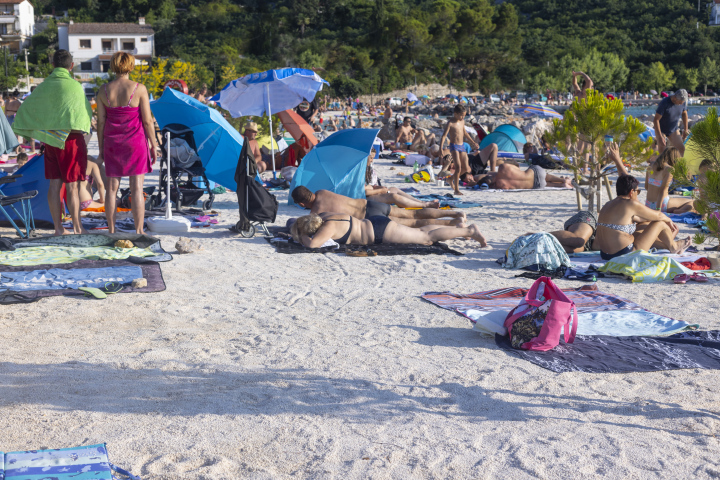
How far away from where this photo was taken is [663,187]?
794 centimetres

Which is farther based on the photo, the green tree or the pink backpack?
the green tree

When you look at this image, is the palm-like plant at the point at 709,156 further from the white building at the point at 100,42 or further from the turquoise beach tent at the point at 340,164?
the white building at the point at 100,42

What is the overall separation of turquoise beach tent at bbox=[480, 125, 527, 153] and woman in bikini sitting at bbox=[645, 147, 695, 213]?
24.1ft

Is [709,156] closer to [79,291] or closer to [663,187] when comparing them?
[79,291]

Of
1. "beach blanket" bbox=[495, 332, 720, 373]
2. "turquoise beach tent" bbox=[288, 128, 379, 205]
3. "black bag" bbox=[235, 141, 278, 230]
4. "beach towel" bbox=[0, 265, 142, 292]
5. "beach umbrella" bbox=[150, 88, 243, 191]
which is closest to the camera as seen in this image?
"beach blanket" bbox=[495, 332, 720, 373]

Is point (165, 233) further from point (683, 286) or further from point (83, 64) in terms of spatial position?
point (83, 64)

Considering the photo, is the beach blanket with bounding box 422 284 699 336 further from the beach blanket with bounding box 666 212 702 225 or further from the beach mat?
the beach blanket with bounding box 666 212 702 225

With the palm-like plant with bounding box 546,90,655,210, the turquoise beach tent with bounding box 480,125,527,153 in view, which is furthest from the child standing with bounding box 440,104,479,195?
the turquoise beach tent with bounding box 480,125,527,153

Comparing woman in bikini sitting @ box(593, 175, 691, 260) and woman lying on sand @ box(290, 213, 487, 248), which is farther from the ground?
woman in bikini sitting @ box(593, 175, 691, 260)

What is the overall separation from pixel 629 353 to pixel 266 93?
8505 mm

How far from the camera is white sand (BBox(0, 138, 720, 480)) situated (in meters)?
2.51

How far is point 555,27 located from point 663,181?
7660cm

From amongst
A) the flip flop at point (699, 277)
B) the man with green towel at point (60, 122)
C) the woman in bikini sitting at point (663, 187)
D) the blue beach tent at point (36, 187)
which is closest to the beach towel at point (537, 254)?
the flip flop at point (699, 277)

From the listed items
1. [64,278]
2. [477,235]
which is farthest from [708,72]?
[64,278]
